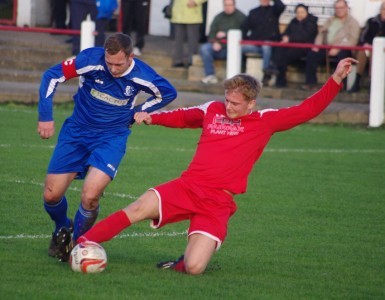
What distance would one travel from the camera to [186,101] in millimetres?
20688

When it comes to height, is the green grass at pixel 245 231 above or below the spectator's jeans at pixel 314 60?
below

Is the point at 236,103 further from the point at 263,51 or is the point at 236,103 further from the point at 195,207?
the point at 263,51

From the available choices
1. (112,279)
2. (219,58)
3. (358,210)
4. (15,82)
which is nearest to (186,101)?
(219,58)

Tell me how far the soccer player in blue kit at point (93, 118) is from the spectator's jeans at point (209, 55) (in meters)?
12.7

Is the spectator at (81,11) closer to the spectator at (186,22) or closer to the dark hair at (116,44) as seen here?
the spectator at (186,22)

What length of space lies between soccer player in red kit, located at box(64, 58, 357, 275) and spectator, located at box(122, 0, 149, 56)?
14993mm

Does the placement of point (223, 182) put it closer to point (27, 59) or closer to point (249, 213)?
point (249, 213)

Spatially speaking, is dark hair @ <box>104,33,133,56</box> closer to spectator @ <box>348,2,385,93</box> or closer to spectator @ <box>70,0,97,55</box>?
spectator @ <box>348,2,385,93</box>

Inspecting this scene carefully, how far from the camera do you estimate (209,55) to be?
22.3 m

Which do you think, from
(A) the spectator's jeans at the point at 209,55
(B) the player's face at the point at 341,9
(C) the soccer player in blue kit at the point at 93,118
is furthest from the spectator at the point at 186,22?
(C) the soccer player in blue kit at the point at 93,118

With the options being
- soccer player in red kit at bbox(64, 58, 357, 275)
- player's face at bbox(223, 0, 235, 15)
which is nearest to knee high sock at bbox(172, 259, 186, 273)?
soccer player in red kit at bbox(64, 58, 357, 275)

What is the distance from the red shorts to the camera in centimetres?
872

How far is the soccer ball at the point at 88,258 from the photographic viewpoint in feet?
27.4

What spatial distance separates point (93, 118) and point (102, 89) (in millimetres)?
260
